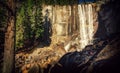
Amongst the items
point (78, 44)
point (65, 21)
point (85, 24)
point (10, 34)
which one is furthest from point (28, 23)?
point (10, 34)

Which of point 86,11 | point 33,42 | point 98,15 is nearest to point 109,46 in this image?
point 98,15

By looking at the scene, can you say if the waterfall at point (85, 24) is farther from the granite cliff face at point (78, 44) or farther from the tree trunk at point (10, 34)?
the tree trunk at point (10, 34)

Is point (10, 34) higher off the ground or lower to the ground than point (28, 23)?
lower

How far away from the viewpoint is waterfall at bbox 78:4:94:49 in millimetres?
7262

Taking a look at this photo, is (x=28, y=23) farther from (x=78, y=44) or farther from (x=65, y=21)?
(x=78, y=44)

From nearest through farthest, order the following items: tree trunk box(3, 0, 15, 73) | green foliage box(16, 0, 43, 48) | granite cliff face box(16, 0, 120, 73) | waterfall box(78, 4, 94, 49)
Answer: tree trunk box(3, 0, 15, 73)
granite cliff face box(16, 0, 120, 73)
waterfall box(78, 4, 94, 49)
green foliage box(16, 0, 43, 48)

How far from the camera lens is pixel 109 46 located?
6.80 meters

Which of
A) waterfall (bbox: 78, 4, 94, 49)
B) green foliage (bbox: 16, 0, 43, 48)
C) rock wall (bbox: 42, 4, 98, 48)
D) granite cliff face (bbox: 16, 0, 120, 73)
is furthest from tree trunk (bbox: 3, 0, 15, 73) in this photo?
waterfall (bbox: 78, 4, 94, 49)

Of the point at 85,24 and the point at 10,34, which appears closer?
the point at 10,34

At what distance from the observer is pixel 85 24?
7.55 metres

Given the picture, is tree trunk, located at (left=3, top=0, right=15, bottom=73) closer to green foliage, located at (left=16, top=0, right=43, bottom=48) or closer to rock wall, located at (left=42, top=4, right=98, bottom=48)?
green foliage, located at (left=16, top=0, right=43, bottom=48)

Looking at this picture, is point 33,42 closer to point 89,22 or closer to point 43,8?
point 43,8

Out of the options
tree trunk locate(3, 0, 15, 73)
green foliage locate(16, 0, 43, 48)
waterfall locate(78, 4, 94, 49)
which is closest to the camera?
tree trunk locate(3, 0, 15, 73)

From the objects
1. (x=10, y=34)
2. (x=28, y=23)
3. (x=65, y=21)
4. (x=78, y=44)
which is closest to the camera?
(x=10, y=34)
